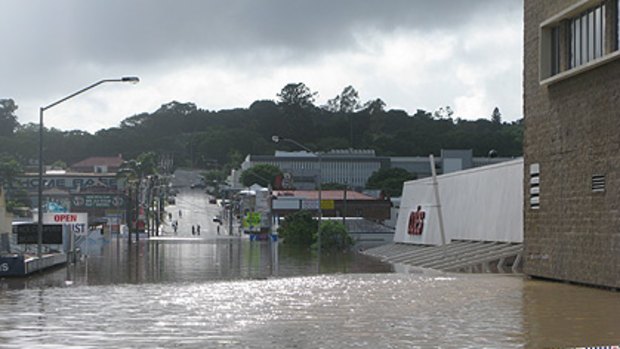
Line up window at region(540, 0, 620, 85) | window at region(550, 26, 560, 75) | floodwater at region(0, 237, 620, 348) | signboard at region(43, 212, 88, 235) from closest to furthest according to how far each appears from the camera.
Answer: floodwater at region(0, 237, 620, 348) → window at region(540, 0, 620, 85) → window at region(550, 26, 560, 75) → signboard at region(43, 212, 88, 235)

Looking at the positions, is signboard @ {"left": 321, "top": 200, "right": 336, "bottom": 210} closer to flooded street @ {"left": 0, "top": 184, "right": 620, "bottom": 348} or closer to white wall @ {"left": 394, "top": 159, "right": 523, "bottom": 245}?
white wall @ {"left": 394, "top": 159, "right": 523, "bottom": 245}

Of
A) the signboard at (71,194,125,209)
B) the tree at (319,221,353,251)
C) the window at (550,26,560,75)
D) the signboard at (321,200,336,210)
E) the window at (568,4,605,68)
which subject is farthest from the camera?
the signboard at (71,194,125,209)

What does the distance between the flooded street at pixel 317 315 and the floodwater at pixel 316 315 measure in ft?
0.07

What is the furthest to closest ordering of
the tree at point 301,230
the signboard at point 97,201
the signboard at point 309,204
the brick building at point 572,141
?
the signboard at point 97,201
the signboard at point 309,204
the tree at point 301,230
the brick building at point 572,141

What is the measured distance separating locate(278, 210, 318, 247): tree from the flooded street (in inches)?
2524

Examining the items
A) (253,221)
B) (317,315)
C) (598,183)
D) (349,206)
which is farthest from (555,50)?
(349,206)

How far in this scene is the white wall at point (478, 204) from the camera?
4750cm

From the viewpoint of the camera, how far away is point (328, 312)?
19969 millimetres

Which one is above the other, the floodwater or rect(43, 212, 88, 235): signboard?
rect(43, 212, 88, 235): signboard

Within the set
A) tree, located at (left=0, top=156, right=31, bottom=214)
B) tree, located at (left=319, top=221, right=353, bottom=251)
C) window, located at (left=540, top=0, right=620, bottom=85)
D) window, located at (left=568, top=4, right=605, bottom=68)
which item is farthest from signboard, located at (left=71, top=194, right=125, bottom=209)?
window, located at (left=568, top=4, right=605, bottom=68)

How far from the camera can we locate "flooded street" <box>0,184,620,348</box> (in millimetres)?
15531

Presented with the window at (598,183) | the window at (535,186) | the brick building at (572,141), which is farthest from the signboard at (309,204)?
the window at (598,183)

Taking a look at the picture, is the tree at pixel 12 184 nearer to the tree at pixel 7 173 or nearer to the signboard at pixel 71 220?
the tree at pixel 7 173

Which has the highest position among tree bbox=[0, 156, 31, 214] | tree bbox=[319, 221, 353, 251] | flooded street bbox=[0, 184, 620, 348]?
tree bbox=[0, 156, 31, 214]
